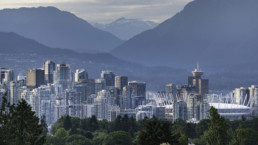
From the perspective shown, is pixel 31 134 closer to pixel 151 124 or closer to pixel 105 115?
pixel 151 124

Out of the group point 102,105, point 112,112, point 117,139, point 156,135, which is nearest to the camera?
point 156,135

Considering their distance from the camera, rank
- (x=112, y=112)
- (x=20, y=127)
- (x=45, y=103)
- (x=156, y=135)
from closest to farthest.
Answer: (x=20, y=127) → (x=156, y=135) → (x=112, y=112) → (x=45, y=103)

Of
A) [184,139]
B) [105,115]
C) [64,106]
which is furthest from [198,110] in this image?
[184,139]

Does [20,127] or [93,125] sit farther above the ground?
[20,127]

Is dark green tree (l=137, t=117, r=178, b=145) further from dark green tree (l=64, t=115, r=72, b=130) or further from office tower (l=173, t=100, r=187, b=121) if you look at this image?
office tower (l=173, t=100, r=187, b=121)

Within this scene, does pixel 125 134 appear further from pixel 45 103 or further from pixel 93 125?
pixel 45 103

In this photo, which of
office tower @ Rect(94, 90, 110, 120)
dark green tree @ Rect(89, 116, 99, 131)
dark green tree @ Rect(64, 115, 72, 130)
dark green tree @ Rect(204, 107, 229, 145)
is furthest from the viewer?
office tower @ Rect(94, 90, 110, 120)

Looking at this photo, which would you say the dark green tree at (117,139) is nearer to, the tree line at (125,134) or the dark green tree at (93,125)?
the tree line at (125,134)

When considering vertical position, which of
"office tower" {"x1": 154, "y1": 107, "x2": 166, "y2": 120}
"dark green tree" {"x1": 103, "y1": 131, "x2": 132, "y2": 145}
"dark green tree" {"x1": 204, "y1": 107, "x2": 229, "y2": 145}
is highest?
"dark green tree" {"x1": 204, "y1": 107, "x2": 229, "y2": 145}

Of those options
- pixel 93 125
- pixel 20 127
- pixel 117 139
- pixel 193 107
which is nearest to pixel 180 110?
pixel 193 107

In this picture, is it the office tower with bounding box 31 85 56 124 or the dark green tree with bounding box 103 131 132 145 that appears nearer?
the dark green tree with bounding box 103 131 132 145

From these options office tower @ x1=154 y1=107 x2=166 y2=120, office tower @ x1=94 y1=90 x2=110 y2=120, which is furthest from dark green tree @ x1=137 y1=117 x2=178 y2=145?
office tower @ x1=154 y1=107 x2=166 y2=120

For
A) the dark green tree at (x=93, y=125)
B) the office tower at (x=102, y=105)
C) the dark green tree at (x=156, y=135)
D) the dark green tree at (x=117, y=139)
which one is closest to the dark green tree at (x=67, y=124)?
the dark green tree at (x=93, y=125)
